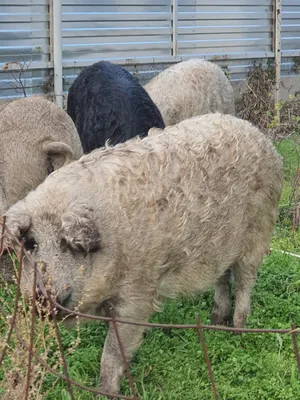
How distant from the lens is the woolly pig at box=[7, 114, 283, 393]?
16.7 feet

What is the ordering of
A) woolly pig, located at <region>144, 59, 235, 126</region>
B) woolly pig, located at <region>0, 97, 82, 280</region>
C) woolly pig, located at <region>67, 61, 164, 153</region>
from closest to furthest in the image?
woolly pig, located at <region>0, 97, 82, 280</region>, woolly pig, located at <region>67, 61, 164, 153</region>, woolly pig, located at <region>144, 59, 235, 126</region>

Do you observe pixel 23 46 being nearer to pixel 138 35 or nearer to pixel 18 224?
pixel 138 35

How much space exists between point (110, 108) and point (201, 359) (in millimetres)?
3704

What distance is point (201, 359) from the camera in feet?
19.2

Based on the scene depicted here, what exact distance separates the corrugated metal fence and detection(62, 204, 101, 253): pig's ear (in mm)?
6475

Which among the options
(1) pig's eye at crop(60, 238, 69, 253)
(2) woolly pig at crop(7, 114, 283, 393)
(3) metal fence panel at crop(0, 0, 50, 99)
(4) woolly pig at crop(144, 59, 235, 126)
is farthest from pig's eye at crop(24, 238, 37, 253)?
(3) metal fence panel at crop(0, 0, 50, 99)

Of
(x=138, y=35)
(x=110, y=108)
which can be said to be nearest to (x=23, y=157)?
(x=110, y=108)

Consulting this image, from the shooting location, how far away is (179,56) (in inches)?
537

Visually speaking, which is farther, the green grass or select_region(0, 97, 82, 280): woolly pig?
select_region(0, 97, 82, 280): woolly pig

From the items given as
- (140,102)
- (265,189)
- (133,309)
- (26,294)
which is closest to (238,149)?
(265,189)

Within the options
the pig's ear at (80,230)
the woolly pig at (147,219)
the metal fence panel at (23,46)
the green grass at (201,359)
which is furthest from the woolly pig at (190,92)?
the pig's ear at (80,230)

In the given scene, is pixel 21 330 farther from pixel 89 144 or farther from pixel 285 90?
pixel 285 90

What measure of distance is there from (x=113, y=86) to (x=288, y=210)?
6.95ft

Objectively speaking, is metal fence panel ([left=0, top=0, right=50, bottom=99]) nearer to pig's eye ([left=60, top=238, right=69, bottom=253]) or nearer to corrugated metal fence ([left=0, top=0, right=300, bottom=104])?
corrugated metal fence ([left=0, top=0, right=300, bottom=104])
